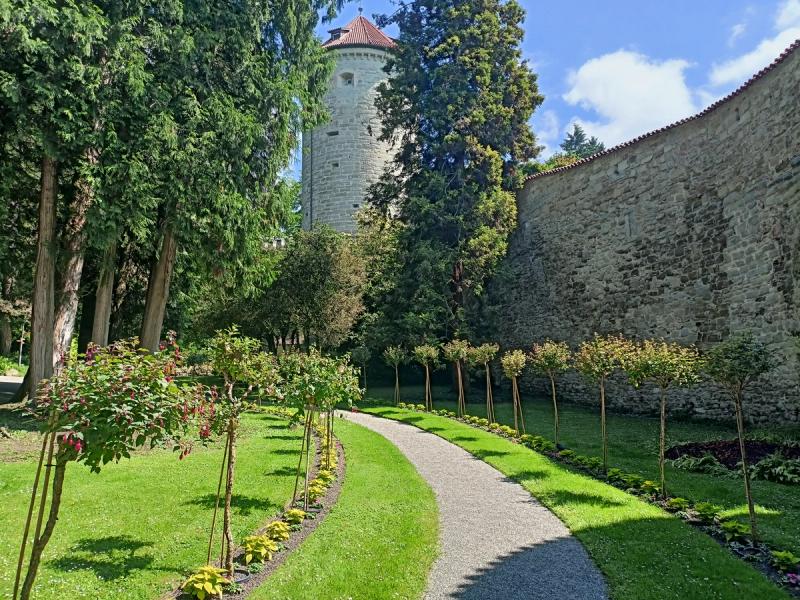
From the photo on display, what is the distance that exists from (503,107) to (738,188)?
394 inches

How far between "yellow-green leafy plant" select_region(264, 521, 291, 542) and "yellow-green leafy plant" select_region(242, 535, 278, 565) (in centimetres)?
30

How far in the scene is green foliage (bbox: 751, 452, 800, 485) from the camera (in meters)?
8.34

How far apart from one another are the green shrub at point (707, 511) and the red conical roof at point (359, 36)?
100ft

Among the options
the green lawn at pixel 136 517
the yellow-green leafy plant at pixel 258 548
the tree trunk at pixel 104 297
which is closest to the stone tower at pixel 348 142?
the tree trunk at pixel 104 297

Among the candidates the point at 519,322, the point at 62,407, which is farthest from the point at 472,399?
the point at 62,407

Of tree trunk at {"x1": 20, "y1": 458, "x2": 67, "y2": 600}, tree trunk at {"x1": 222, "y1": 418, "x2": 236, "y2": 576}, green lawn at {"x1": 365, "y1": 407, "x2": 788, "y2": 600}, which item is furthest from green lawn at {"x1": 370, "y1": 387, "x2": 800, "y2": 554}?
tree trunk at {"x1": 20, "y1": 458, "x2": 67, "y2": 600}

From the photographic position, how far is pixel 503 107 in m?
21.2

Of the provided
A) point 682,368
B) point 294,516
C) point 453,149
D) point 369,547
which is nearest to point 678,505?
point 682,368

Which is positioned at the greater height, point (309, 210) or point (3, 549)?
point (309, 210)

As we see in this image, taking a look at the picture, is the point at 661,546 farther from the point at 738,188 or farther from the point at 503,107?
the point at 503,107

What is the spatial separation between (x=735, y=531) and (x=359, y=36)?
110ft

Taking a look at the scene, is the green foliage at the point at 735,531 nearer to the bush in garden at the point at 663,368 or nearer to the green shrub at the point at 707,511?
the green shrub at the point at 707,511

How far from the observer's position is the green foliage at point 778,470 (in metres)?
8.34

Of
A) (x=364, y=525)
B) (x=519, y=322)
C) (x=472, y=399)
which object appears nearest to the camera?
(x=364, y=525)
